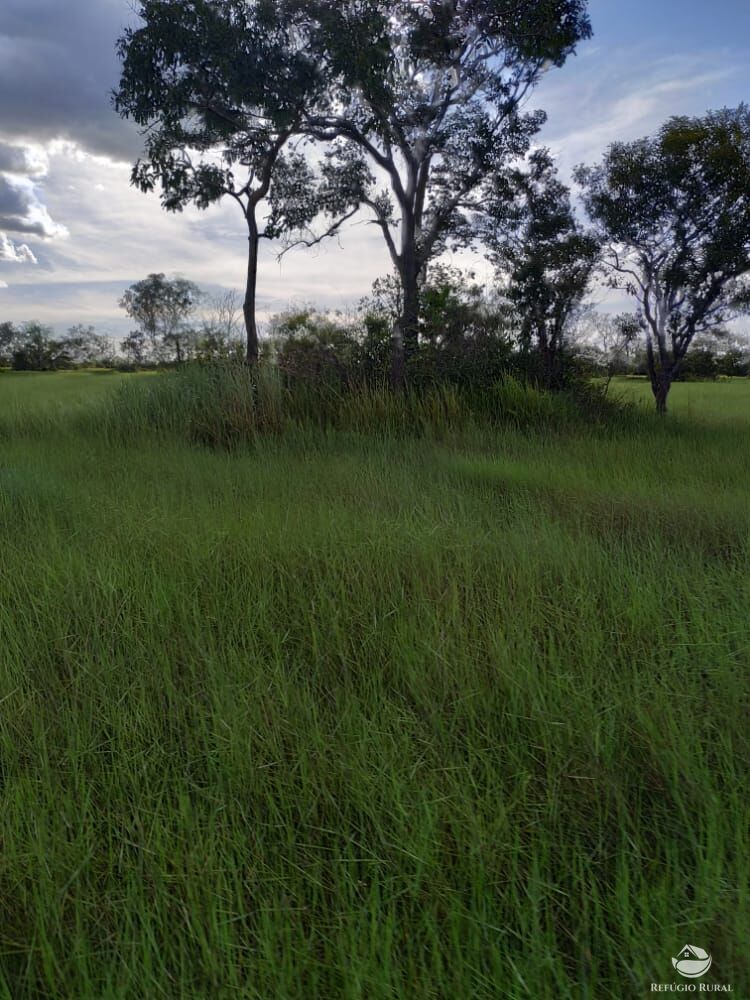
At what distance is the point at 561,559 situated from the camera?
3020mm

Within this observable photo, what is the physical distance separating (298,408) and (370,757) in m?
6.94

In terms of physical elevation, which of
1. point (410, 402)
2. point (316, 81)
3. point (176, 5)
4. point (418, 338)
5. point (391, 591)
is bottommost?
point (391, 591)

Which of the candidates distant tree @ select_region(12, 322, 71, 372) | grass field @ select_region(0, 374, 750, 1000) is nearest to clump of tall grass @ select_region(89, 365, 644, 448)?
grass field @ select_region(0, 374, 750, 1000)

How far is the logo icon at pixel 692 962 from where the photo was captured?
1.14 meters

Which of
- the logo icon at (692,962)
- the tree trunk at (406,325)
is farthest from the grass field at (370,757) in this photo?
the tree trunk at (406,325)

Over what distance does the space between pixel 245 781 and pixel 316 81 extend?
12.4 m

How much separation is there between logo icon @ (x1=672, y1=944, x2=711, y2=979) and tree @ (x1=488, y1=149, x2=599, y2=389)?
→ 9757mm

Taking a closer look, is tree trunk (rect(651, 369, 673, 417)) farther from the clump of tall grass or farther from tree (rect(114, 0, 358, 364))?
tree (rect(114, 0, 358, 364))

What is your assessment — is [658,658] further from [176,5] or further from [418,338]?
[176,5]

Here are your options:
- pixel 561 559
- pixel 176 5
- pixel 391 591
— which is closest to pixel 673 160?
pixel 176 5

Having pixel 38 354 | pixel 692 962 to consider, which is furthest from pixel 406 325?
pixel 38 354

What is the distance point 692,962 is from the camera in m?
1.15

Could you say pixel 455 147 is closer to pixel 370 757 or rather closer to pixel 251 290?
pixel 251 290

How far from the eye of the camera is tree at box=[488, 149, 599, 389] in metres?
10.7
